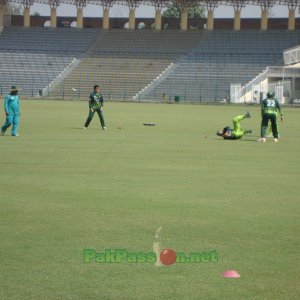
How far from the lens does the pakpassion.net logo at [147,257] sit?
7.32 metres

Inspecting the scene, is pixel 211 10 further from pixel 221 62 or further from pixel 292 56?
pixel 292 56

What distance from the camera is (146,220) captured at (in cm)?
953

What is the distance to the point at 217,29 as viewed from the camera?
8575 cm

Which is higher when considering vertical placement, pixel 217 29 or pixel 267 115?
pixel 217 29

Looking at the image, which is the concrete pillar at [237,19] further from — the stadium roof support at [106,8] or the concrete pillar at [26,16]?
the concrete pillar at [26,16]

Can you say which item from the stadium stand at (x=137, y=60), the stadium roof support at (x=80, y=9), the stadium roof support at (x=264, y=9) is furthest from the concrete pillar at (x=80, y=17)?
the stadium roof support at (x=264, y=9)

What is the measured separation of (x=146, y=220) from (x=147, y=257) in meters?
2.02

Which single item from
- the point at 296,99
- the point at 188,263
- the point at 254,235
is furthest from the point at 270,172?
the point at 296,99

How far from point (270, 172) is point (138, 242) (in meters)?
7.62

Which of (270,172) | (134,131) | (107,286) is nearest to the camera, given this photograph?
(107,286)

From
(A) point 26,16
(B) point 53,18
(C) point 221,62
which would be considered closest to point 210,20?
(C) point 221,62

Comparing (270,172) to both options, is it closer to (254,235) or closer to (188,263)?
(254,235)

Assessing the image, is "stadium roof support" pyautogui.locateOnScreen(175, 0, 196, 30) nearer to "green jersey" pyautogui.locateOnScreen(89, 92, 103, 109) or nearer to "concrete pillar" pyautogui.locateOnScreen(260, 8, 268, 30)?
"concrete pillar" pyautogui.locateOnScreen(260, 8, 268, 30)

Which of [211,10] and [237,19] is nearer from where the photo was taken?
[237,19]
